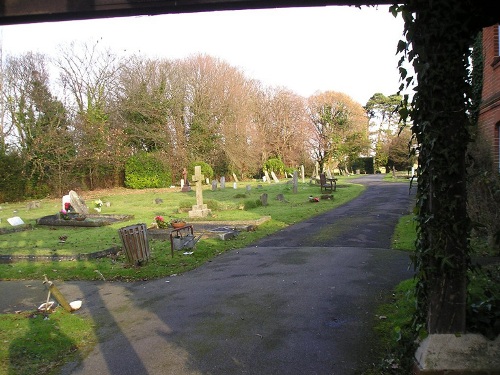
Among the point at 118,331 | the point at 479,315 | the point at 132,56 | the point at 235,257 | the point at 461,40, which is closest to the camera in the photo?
the point at 461,40

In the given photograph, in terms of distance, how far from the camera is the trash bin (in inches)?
380

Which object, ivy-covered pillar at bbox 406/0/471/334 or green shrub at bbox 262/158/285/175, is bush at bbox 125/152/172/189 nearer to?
green shrub at bbox 262/158/285/175

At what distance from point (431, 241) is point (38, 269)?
9.54 meters

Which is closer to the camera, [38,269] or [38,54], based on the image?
[38,269]

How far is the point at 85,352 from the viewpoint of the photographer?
17.1 feet

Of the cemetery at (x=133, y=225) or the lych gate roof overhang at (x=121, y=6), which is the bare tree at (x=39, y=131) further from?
the lych gate roof overhang at (x=121, y=6)

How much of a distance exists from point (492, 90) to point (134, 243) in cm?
1098

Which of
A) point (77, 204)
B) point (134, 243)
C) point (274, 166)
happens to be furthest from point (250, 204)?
point (274, 166)

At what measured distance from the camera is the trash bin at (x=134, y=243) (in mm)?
9656

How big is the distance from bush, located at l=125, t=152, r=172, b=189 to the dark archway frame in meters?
38.0

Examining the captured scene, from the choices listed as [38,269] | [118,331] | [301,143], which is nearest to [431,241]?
[118,331]

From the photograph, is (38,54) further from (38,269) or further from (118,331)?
(118,331)

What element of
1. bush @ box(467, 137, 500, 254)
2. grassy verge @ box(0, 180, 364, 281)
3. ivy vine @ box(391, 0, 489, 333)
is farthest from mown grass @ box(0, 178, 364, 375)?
bush @ box(467, 137, 500, 254)

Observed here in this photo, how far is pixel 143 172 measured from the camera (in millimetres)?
40750
